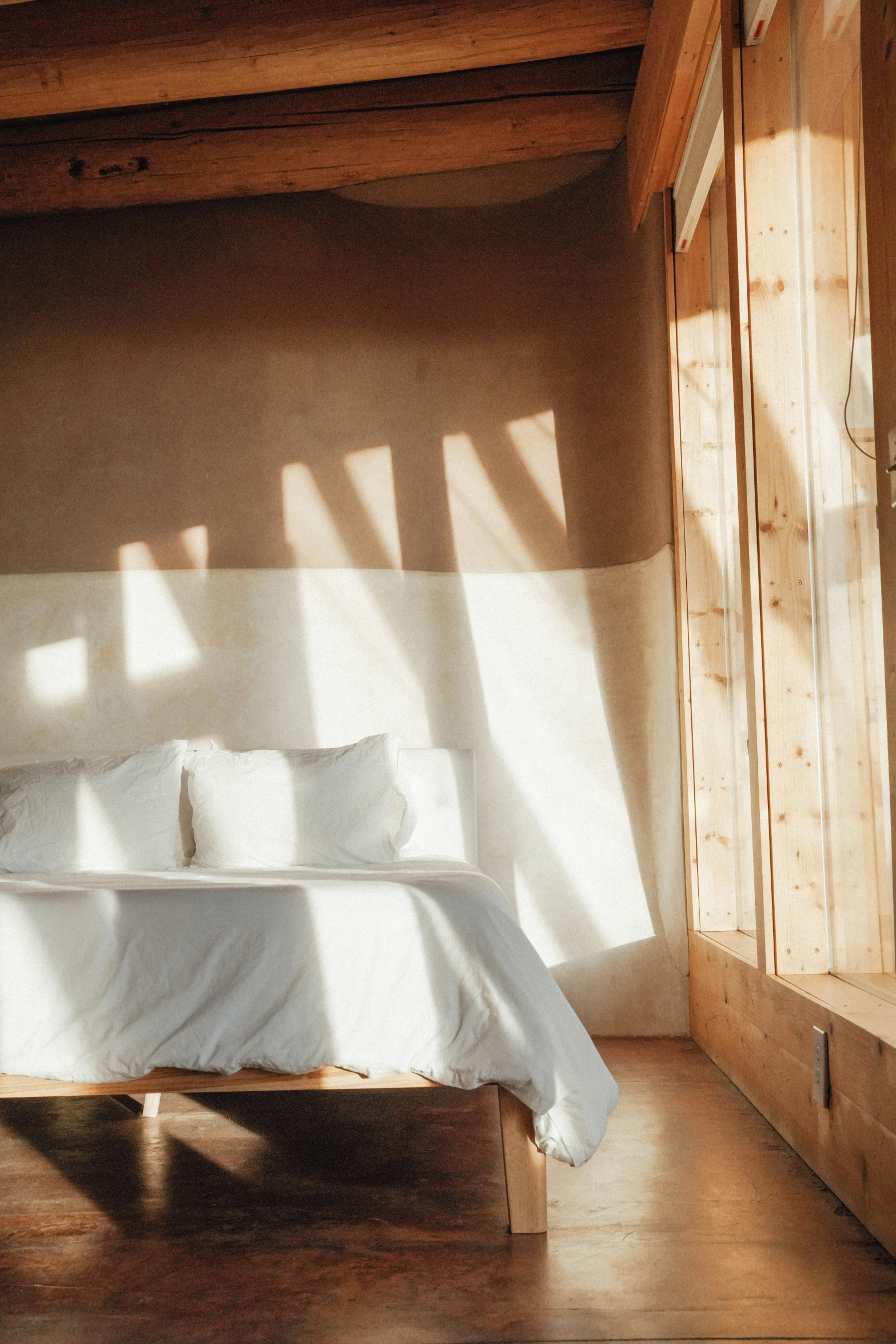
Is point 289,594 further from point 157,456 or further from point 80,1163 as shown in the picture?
point 80,1163

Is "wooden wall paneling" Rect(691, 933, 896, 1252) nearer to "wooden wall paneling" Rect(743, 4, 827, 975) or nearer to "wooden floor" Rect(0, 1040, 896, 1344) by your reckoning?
"wooden floor" Rect(0, 1040, 896, 1344)

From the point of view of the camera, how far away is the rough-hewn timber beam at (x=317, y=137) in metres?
3.68

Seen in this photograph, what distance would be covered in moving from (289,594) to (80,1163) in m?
2.05

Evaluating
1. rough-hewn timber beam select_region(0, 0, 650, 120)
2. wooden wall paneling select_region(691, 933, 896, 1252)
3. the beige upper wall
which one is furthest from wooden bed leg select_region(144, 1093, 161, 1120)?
rough-hewn timber beam select_region(0, 0, 650, 120)

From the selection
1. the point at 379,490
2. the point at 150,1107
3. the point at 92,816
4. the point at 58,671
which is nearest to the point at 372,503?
the point at 379,490

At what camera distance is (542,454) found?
3.78m

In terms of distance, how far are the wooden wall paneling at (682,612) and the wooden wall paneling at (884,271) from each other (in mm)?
1760

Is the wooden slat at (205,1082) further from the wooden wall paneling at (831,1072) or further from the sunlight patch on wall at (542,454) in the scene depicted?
the sunlight patch on wall at (542,454)

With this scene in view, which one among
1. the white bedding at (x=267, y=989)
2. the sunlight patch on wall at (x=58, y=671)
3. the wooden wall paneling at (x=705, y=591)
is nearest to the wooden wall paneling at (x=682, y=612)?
the wooden wall paneling at (x=705, y=591)

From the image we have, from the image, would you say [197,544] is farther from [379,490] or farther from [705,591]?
[705,591]

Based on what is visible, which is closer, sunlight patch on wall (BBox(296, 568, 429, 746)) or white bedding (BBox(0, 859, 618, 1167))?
white bedding (BBox(0, 859, 618, 1167))

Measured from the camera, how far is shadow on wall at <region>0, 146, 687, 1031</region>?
3.66m

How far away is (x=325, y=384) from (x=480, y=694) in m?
1.30

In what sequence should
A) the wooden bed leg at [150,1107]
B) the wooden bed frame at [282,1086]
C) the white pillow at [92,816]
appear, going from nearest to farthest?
1. the wooden bed frame at [282,1086]
2. the wooden bed leg at [150,1107]
3. the white pillow at [92,816]
